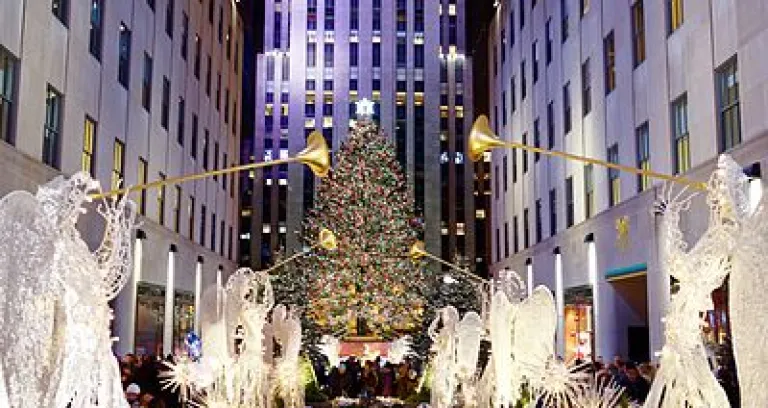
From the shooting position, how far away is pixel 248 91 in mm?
87625

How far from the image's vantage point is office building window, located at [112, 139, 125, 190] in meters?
24.6

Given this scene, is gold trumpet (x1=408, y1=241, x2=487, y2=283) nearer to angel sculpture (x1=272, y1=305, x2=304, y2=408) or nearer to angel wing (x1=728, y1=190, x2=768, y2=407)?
angel sculpture (x1=272, y1=305, x2=304, y2=408)

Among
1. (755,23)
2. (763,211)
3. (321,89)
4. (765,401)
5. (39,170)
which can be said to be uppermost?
(321,89)

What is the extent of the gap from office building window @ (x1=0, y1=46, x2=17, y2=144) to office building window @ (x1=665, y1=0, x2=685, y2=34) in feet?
47.9

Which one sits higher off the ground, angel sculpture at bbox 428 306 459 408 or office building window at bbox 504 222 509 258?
office building window at bbox 504 222 509 258

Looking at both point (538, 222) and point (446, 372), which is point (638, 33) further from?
point (538, 222)

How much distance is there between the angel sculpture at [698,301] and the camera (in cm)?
732

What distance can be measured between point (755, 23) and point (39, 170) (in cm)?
1434

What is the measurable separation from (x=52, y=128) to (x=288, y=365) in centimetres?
778

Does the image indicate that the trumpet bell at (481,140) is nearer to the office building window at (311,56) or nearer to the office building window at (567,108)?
the office building window at (567,108)

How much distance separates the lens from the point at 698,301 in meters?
7.68

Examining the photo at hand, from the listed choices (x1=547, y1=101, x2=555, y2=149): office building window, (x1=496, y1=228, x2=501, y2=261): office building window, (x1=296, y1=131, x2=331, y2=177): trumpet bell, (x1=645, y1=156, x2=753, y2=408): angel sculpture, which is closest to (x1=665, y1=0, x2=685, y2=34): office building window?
(x1=547, y1=101, x2=555, y2=149): office building window

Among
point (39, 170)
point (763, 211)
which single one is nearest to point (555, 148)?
point (39, 170)

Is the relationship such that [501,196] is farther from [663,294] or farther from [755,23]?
[755,23]
